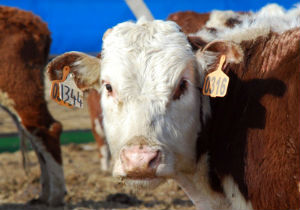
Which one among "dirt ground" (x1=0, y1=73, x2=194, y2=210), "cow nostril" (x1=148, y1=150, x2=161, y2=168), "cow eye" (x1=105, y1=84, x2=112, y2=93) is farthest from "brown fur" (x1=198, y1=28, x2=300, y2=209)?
"dirt ground" (x1=0, y1=73, x2=194, y2=210)

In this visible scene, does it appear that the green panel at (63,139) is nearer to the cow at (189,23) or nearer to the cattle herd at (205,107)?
the cow at (189,23)

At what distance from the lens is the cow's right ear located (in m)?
3.04

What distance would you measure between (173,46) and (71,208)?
2919 mm

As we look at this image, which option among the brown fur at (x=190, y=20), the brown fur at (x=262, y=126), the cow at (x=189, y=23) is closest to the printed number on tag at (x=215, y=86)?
the brown fur at (x=262, y=126)

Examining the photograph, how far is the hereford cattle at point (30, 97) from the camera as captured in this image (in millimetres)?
4879

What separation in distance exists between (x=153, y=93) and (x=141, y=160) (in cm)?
44

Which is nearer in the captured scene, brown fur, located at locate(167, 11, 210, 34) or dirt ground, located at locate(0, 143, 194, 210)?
dirt ground, located at locate(0, 143, 194, 210)

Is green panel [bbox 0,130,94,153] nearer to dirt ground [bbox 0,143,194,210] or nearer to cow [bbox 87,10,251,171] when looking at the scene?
dirt ground [bbox 0,143,194,210]

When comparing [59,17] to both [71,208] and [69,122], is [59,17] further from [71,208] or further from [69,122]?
[71,208]

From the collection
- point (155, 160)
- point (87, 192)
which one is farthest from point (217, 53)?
point (87, 192)

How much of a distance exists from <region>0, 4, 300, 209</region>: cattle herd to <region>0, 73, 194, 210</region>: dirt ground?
1.34m

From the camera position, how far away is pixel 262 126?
240cm

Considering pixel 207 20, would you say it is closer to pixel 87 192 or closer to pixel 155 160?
pixel 87 192

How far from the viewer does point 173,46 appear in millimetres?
2736
